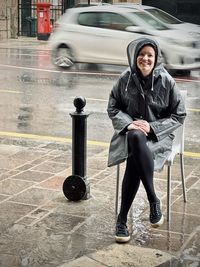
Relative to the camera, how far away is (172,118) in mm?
4660

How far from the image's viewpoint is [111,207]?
521 cm

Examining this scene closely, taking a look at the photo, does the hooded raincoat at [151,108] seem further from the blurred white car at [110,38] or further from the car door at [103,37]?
the car door at [103,37]

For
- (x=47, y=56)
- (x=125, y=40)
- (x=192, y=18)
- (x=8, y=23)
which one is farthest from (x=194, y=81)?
(x=8, y=23)

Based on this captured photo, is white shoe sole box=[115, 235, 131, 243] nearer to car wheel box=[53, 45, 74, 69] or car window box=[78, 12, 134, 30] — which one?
car window box=[78, 12, 134, 30]

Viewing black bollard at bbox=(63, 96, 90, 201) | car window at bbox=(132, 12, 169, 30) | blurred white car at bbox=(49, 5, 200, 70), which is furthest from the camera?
car window at bbox=(132, 12, 169, 30)

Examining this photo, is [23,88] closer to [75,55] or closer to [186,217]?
[75,55]

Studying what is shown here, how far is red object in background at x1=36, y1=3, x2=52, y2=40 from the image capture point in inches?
1035

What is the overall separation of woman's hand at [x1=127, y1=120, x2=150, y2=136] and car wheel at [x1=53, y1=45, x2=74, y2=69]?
11.6 m

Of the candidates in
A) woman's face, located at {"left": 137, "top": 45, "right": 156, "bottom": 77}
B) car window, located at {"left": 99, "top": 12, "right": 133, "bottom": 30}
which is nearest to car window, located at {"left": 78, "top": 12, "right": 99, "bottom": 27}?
car window, located at {"left": 99, "top": 12, "right": 133, "bottom": 30}

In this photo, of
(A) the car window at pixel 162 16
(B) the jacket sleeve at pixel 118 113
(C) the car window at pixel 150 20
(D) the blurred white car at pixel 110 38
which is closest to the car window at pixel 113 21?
(D) the blurred white car at pixel 110 38

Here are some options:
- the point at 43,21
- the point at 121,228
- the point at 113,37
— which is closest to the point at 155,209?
the point at 121,228

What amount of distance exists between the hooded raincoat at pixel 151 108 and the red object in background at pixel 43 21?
22186mm

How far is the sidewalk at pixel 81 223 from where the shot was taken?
13.7 ft

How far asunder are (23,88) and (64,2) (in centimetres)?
1850
